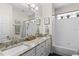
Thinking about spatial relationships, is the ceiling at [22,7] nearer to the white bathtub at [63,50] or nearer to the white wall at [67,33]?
the white wall at [67,33]

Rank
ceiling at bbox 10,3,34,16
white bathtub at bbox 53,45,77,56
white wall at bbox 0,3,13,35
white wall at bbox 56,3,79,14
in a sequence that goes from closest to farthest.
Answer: white wall at bbox 0,3,13,35, ceiling at bbox 10,3,34,16, white wall at bbox 56,3,79,14, white bathtub at bbox 53,45,77,56

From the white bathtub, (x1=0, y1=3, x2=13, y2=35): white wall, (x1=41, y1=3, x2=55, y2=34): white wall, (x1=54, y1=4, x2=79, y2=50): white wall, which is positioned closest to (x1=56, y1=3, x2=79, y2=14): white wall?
(x1=54, y1=4, x2=79, y2=50): white wall

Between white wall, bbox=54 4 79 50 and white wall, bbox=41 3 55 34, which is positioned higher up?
white wall, bbox=41 3 55 34

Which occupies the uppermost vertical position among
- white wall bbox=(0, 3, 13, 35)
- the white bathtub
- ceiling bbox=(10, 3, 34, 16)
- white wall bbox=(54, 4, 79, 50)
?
ceiling bbox=(10, 3, 34, 16)

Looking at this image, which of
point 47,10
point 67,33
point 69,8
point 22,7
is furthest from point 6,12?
point 67,33

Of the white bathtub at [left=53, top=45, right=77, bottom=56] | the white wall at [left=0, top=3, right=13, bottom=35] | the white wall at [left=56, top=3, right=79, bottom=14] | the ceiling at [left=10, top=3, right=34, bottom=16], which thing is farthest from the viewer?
the white bathtub at [left=53, top=45, right=77, bottom=56]

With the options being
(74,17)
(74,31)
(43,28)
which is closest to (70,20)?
(74,17)

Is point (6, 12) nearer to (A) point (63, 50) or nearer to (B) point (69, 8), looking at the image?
(B) point (69, 8)

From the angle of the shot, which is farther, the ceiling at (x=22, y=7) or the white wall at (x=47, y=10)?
the white wall at (x=47, y=10)

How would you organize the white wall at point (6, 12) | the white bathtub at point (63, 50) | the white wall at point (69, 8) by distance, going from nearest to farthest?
the white wall at point (6, 12), the white wall at point (69, 8), the white bathtub at point (63, 50)

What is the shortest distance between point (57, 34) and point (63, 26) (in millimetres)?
301

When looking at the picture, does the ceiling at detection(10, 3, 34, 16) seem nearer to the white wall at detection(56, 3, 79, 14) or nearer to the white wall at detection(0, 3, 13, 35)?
the white wall at detection(0, 3, 13, 35)

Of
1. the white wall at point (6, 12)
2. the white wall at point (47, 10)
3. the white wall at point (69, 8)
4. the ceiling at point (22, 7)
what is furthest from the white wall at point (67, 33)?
the white wall at point (6, 12)

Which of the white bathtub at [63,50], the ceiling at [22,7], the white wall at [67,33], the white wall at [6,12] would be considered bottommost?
the white bathtub at [63,50]
